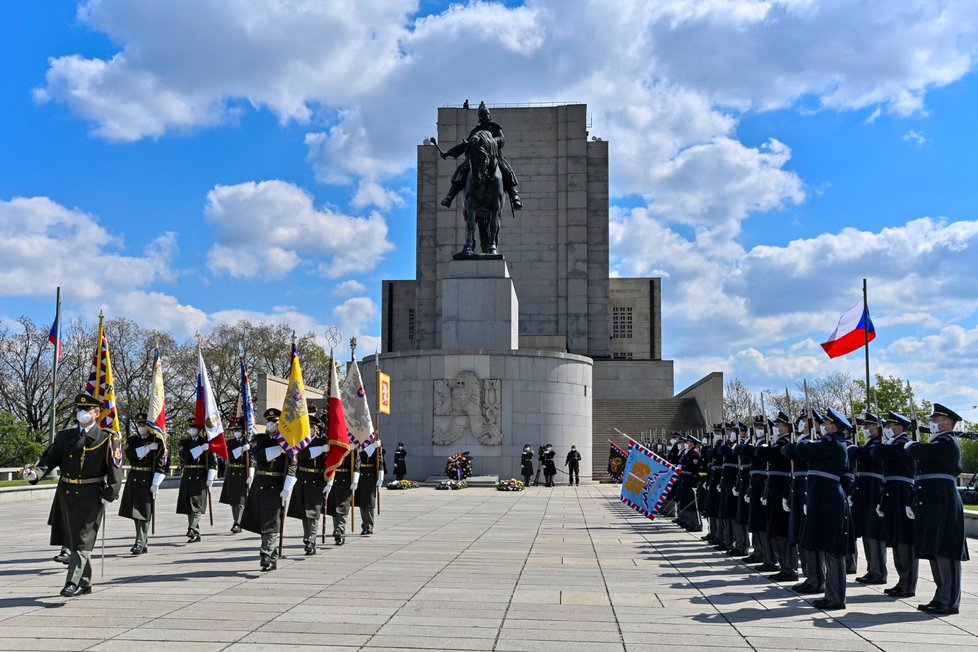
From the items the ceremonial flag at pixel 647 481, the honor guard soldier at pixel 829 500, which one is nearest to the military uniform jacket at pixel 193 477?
the ceremonial flag at pixel 647 481

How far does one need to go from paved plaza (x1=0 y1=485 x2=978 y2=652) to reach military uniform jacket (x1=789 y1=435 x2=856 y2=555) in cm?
65

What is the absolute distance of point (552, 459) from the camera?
105 feet

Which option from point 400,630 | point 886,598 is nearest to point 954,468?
point 886,598

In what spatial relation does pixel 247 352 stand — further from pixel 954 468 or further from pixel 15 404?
pixel 954 468

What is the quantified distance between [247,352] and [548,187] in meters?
22.8

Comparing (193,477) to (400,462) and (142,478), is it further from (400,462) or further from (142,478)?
(400,462)

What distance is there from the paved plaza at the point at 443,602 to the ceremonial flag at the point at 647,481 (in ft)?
9.22

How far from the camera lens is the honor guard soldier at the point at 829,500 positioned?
9.07 meters

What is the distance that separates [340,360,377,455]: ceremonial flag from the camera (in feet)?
49.9

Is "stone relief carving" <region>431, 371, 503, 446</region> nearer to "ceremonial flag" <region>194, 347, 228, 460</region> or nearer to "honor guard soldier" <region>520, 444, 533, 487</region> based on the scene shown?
"honor guard soldier" <region>520, 444, 533, 487</region>

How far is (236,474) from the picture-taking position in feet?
51.4

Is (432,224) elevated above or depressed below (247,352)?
above

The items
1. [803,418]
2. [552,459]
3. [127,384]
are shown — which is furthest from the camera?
[127,384]

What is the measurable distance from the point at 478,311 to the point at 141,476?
22.6 m
